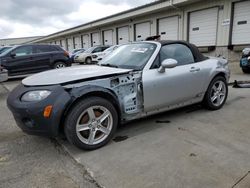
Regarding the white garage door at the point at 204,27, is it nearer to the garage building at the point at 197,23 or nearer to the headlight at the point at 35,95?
the garage building at the point at 197,23

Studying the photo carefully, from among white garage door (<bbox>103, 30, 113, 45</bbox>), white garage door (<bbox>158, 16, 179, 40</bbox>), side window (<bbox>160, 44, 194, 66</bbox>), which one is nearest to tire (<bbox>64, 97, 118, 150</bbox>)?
side window (<bbox>160, 44, 194, 66</bbox>)

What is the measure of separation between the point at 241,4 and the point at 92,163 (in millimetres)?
13820

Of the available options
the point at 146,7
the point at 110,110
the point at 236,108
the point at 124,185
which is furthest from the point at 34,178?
the point at 146,7

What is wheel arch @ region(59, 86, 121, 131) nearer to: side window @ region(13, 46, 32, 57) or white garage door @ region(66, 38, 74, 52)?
side window @ region(13, 46, 32, 57)

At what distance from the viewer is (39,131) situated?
2.89m

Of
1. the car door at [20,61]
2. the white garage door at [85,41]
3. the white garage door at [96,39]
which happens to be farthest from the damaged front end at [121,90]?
the white garage door at [85,41]

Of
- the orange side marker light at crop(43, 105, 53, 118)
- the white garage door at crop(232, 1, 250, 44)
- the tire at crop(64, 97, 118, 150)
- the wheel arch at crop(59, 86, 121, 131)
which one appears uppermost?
the white garage door at crop(232, 1, 250, 44)

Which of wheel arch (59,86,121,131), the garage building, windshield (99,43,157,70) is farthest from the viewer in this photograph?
the garage building

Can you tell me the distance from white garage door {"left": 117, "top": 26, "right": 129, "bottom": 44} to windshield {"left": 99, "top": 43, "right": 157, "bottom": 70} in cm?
1903

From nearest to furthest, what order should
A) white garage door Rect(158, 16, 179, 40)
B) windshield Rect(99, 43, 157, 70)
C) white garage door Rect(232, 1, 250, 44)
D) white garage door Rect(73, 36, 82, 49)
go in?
windshield Rect(99, 43, 157, 70)
white garage door Rect(232, 1, 250, 44)
white garage door Rect(158, 16, 179, 40)
white garage door Rect(73, 36, 82, 49)

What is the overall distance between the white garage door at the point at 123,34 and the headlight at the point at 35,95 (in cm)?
2061

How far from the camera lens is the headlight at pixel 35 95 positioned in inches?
112

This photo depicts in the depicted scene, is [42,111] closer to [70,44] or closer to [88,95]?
[88,95]

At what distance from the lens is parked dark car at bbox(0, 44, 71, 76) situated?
1028cm
